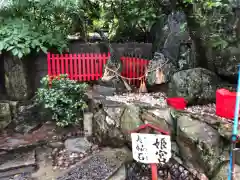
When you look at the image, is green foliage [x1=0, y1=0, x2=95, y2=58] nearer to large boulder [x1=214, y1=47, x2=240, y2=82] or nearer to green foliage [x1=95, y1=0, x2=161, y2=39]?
green foliage [x1=95, y1=0, x2=161, y2=39]

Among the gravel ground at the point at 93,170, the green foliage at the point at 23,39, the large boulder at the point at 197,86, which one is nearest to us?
the gravel ground at the point at 93,170

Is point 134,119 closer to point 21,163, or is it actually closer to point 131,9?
point 21,163

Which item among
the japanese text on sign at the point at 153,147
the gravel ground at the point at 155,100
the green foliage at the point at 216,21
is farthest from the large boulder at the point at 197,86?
the japanese text on sign at the point at 153,147

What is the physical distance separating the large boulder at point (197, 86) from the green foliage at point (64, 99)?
2456 millimetres

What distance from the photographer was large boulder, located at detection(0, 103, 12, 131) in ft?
21.8

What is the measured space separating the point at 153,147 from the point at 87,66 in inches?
181

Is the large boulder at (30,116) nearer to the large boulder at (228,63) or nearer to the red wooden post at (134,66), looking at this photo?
the red wooden post at (134,66)

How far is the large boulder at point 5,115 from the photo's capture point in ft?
21.8

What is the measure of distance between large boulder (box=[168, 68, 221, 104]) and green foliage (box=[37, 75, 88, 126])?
246 centimetres

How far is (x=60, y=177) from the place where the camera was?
14.2 feet

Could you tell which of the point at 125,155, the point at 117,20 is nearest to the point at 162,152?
the point at 125,155

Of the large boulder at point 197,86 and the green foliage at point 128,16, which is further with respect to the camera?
the green foliage at point 128,16

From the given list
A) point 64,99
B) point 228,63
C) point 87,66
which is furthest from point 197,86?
point 87,66

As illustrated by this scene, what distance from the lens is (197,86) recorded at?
5.38m
